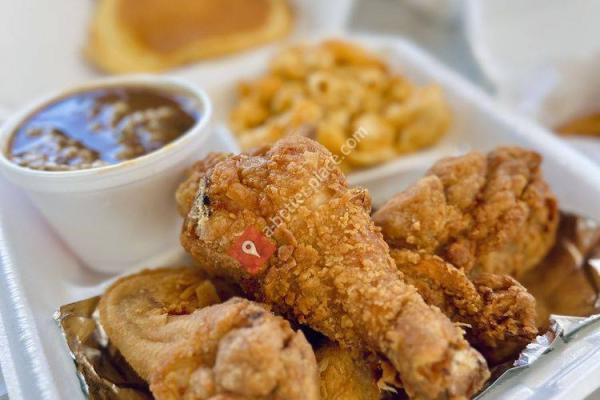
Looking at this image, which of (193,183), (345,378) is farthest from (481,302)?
(193,183)

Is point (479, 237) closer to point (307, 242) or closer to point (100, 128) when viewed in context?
point (307, 242)

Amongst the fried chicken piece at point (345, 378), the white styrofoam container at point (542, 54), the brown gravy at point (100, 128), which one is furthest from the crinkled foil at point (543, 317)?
the white styrofoam container at point (542, 54)

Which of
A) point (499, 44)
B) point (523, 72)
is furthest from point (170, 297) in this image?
point (499, 44)

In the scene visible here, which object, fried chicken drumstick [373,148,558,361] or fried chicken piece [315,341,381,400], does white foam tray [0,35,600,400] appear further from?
fried chicken piece [315,341,381,400]

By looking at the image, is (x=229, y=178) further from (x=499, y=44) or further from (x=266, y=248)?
(x=499, y=44)

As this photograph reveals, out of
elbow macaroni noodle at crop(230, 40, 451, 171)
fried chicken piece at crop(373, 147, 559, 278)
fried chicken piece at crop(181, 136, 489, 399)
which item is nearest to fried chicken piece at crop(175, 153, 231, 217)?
fried chicken piece at crop(181, 136, 489, 399)

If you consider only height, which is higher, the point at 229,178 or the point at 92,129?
the point at 229,178
